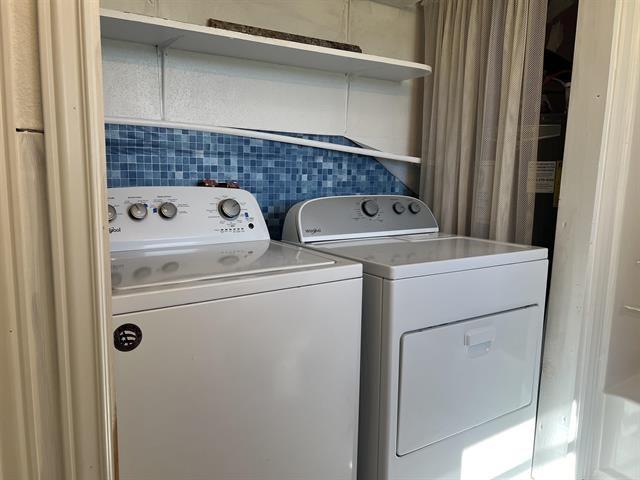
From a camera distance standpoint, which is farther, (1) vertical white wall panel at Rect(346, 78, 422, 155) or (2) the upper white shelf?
(1) vertical white wall panel at Rect(346, 78, 422, 155)

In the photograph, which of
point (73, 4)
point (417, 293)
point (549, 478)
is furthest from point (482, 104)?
point (73, 4)

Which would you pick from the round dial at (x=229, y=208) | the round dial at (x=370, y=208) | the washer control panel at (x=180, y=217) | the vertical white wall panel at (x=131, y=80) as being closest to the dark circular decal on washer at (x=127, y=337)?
the washer control panel at (x=180, y=217)

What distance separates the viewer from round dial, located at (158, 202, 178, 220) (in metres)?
1.58

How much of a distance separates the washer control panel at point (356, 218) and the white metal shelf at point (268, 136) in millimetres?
254

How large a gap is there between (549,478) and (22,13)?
2.06 metres

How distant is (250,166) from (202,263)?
0.74 metres

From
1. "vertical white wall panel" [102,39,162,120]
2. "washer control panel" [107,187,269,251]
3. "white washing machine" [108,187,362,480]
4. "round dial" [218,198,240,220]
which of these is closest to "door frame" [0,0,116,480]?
"white washing machine" [108,187,362,480]

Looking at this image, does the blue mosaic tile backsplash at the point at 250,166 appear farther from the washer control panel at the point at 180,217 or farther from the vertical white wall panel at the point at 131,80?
the washer control panel at the point at 180,217

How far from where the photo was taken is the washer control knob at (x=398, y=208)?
204 cm

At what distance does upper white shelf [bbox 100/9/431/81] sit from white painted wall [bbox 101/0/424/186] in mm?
55

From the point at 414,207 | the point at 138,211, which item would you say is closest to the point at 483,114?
the point at 414,207

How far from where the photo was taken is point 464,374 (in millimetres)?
1557

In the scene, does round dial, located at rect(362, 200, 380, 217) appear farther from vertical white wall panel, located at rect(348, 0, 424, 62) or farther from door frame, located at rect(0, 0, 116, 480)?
door frame, located at rect(0, 0, 116, 480)

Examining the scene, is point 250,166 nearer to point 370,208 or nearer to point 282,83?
point 282,83
